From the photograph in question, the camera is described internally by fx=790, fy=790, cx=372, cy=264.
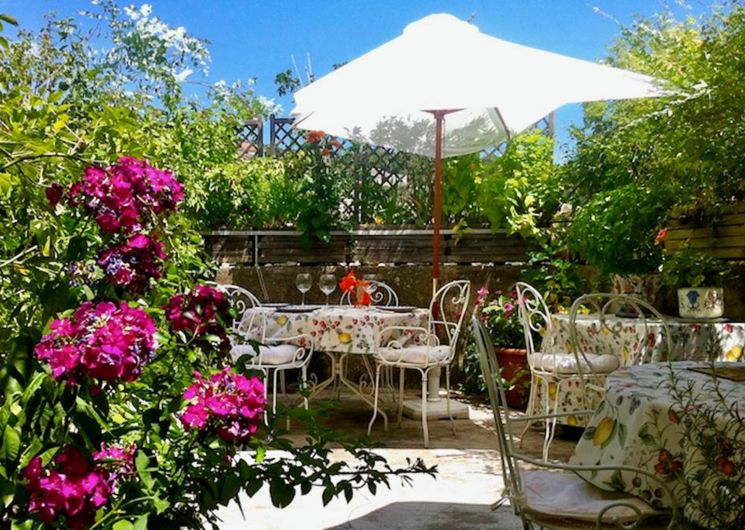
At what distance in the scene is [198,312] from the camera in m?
1.34

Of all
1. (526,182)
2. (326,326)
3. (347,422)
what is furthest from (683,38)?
(347,422)

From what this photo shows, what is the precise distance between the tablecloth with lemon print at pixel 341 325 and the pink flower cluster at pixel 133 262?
3075mm

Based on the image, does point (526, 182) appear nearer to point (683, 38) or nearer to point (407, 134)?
point (407, 134)

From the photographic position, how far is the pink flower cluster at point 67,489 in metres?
1.03

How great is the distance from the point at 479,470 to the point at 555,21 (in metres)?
3.06

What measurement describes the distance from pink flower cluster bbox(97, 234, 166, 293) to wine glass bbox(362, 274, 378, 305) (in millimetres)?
3544

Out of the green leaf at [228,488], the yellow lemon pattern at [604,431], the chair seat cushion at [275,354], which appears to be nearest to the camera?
the green leaf at [228,488]

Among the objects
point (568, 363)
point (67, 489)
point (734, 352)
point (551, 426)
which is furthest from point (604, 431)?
point (551, 426)

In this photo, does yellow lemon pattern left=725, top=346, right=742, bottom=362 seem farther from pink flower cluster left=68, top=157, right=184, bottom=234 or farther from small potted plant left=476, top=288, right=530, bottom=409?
pink flower cluster left=68, top=157, right=184, bottom=234

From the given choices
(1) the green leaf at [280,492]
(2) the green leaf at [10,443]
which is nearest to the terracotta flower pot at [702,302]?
(1) the green leaf at [280,492]

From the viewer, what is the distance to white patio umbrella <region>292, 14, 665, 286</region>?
4.28m

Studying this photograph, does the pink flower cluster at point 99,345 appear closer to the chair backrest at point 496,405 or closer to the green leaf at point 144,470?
the green leaf at point 144,470

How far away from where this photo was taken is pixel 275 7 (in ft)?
19.0

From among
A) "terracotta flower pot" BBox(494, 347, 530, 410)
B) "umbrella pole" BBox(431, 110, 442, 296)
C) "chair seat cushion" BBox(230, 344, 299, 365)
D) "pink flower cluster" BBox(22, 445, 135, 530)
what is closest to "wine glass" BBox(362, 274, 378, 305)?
"umbrella pole" BBox(431, 110, 442, 296)
